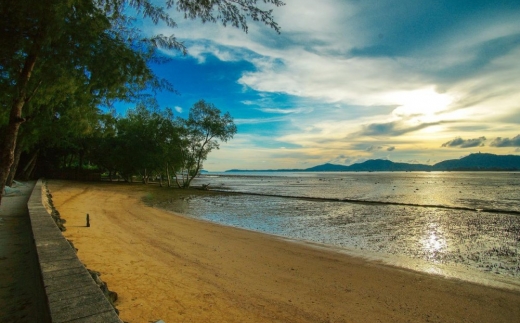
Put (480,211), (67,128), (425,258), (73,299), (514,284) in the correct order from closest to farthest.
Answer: (73,299), (514,284), (425,258), (67,128), (480,211)

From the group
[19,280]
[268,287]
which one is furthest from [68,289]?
[268,287]

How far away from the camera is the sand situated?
5.37 m

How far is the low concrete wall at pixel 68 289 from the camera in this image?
273 centimetres

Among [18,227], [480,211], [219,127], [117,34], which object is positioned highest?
[219,127]

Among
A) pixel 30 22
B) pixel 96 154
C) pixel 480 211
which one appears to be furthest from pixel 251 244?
pixel 96 154

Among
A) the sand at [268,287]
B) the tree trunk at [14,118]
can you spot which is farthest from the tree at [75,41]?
the sand at [268,287]

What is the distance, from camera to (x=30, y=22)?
5.45 meters

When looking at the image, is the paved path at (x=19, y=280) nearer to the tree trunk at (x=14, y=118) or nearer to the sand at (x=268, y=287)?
the sand at (x=268, y=287)

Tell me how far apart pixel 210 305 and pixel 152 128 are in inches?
1655

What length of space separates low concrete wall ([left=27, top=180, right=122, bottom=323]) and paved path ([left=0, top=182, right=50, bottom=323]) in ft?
0.49

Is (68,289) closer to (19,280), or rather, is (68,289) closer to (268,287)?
(19,280)

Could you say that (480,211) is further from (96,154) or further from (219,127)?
(96,154)

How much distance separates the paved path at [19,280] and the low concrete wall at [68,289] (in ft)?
0.49

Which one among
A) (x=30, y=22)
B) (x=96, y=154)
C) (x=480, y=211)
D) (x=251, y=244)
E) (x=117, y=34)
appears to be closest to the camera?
(x=30, y=22)
